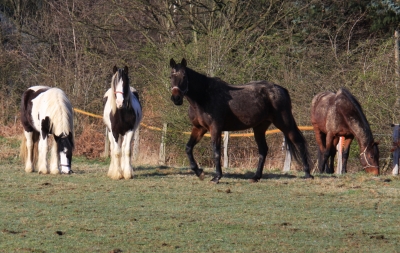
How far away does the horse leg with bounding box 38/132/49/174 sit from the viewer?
13711 mm

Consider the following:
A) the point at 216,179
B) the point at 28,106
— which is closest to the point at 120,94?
the point at 216,179

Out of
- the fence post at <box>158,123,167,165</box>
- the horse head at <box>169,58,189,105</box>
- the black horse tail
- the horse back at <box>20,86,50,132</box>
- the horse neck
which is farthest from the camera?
the fence post at <box>158,123,167,165</box>

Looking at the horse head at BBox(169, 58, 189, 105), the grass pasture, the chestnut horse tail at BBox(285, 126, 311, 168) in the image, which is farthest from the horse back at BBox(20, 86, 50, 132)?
the chestnut horse tail at BBox(285, 126, 311, 168)

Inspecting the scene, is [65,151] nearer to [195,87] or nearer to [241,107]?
[195,87]

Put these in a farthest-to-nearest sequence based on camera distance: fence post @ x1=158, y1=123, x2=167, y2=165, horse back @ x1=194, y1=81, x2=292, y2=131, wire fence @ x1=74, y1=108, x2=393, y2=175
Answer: fence post @ x1=158, y1=123, x2=167, y2=165
wire fence @ x1=74, y1=108, x2=393, y2=175
horse back @ x1=194, y1=81, x2=292, y2=131

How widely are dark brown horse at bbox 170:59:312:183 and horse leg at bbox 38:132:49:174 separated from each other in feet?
9.14

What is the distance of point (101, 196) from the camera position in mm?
10680

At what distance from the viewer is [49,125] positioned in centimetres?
1368

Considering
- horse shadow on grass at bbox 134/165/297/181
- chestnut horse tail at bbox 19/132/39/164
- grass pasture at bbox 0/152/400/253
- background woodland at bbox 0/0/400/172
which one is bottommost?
grass pasture at bbox 0/152/400/253

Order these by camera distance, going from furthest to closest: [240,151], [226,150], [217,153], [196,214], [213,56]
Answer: [213,56] → [240,151] → [226,150] → [217,153] → [196,214]

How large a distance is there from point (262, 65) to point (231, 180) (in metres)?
7.43

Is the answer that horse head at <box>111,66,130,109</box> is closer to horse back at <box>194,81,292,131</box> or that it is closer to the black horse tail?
horse back at <box>194,81,292,131</box>

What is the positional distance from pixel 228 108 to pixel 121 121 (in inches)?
75.8

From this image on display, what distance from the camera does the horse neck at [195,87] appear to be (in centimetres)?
1229
